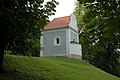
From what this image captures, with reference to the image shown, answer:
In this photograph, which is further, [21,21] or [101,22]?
[21,21]

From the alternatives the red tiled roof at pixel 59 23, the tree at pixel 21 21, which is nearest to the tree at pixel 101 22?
the tree at pixel 21 21

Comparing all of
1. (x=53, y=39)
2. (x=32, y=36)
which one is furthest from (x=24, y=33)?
(x=53, y=39)

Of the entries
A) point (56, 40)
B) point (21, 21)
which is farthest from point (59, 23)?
point (21, 21)

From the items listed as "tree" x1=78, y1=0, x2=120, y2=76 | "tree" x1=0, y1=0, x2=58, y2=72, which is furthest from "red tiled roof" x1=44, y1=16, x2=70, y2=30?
"tree" x1=78, y1=0, x2=120, y2=76

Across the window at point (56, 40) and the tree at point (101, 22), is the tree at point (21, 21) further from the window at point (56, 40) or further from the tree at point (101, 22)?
the window at point (56, 40)

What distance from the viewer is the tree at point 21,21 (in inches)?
502

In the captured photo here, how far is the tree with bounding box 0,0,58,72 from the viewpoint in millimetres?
12750

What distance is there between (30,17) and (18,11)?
0.63m

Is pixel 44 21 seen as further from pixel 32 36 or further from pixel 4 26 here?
pixel 4 26

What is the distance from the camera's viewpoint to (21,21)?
43.4 ft

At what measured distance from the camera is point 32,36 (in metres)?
14.2

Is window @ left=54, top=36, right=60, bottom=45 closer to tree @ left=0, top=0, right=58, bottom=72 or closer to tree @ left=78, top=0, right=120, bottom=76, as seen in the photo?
tree @ left=0, top=0, right=58, bottom=72

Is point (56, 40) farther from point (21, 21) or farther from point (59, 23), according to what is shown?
point (21, 21)

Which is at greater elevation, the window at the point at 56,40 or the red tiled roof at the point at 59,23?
the red tiled roof at the point at 59,23
